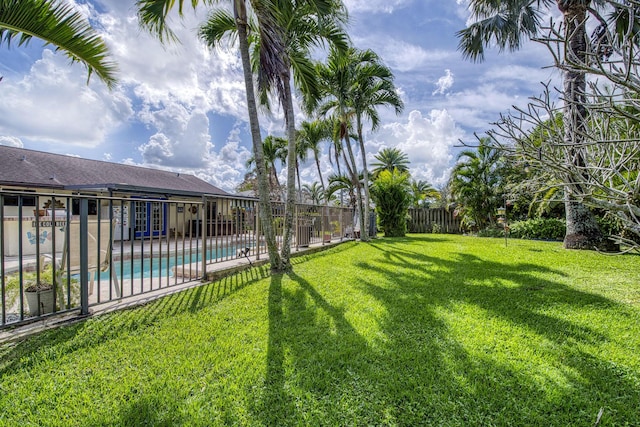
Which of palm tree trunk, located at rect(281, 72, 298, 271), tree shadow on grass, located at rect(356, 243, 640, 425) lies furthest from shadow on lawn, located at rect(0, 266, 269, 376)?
tree shadow on grass, located at rect(356, 243, 640, 425)

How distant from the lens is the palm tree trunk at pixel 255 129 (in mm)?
4723

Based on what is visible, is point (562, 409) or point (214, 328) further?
point (214, 328)

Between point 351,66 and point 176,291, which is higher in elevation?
point 351,66

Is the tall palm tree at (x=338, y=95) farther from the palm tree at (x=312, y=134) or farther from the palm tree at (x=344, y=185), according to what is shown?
the palm tree at (x=312, y=134)

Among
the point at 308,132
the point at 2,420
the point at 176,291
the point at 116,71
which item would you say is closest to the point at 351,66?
the point at 308,132

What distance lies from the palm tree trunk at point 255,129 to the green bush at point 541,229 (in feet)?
35.9

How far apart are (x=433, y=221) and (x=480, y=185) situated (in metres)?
3.81

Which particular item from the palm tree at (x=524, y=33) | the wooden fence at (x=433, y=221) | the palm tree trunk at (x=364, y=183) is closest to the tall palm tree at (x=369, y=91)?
the palm tree trunk at (x=364, y=183)

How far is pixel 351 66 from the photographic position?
1070cm

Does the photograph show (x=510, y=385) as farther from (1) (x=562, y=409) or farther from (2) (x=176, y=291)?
(2) (x=176, y=291)

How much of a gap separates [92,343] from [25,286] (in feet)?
4.60

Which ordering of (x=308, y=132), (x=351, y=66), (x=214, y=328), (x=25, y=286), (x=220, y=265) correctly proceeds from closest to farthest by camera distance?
(x=214, y=328) → (x=25, y=286) → (x=220, y=265) → (x=351, y=66) → (x=308, y=132)

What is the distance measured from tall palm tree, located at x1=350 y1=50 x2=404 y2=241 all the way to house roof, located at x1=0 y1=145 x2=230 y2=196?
847 cm

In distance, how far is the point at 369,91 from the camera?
11.1 meters
